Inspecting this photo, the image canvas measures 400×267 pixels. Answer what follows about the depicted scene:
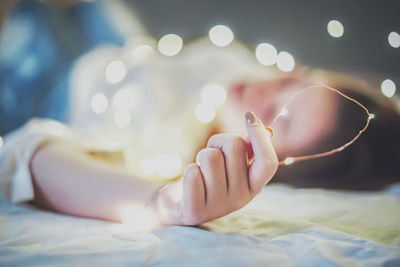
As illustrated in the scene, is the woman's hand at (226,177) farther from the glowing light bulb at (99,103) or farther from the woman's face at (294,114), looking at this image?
the glowing light bulb at (99,103)

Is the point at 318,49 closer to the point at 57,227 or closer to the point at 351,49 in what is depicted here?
the point at 351,49

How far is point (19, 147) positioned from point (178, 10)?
2.43 feet

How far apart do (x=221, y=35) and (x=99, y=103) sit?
0.55 metres

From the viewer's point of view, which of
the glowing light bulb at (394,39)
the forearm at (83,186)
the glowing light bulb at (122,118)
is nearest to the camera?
the forearm at (83,186)

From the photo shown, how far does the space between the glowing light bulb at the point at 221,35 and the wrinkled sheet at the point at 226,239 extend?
63 cm

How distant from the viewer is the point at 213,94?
1101mm

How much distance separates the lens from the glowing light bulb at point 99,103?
1.16 m

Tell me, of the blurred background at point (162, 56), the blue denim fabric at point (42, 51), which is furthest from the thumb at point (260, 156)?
the blue denim fabric at point (42, 51)

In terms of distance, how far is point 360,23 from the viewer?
85cm

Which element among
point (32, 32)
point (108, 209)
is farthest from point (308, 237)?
point (32, 32)

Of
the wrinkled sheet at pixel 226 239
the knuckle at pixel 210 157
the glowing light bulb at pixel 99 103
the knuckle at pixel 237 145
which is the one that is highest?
the glowing light bulb at pixel 99 103

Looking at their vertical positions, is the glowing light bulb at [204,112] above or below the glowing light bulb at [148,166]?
above

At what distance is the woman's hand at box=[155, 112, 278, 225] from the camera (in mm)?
491

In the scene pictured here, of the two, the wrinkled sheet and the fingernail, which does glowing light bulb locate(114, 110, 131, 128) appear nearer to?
the wrinkled sheet
